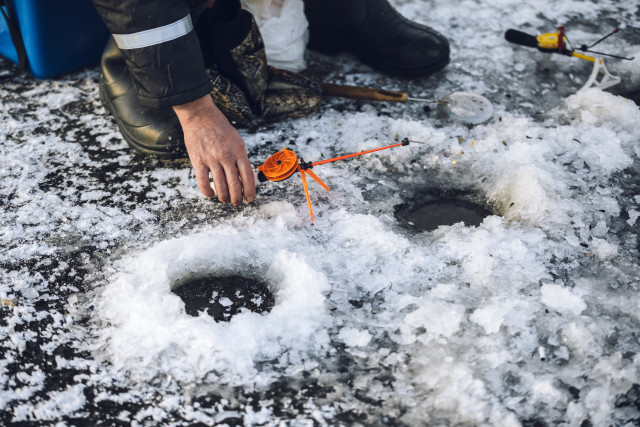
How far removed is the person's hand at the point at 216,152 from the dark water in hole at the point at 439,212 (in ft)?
1.88

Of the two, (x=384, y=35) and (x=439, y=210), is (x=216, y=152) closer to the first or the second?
(x=439, y=210)

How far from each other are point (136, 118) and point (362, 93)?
99 centimetres

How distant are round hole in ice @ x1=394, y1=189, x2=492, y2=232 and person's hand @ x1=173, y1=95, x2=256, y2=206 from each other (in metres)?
0.58

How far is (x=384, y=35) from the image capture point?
2.54m

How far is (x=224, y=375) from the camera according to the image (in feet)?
4.55

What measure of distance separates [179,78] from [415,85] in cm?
126

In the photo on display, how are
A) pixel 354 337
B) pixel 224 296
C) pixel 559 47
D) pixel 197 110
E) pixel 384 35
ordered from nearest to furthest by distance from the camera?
1. pixel 354 337
2. pixel 224 296
3. pixel 197 110
4. pixel 559 47
5. pixel 384 35

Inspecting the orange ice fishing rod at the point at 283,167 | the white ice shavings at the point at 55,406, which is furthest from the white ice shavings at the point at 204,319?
the orange ice fishing rod at the point at 283,167

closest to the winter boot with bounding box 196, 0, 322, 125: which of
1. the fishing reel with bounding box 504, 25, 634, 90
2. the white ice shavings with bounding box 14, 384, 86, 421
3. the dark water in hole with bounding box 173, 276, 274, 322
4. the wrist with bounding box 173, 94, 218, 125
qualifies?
the wrist with bounding box 173, 94, 218, 125

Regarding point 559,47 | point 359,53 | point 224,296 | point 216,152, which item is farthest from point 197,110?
point 559,47

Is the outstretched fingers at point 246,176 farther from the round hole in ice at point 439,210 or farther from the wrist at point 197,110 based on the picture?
the round hole in ice at point 439,210

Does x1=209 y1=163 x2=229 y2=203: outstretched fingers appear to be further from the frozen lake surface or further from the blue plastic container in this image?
the blue plastic container

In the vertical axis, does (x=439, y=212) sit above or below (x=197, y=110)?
below

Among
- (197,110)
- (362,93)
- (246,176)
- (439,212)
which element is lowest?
(439,212)
